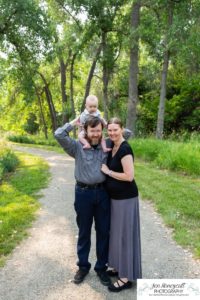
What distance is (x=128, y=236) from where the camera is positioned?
3936mm

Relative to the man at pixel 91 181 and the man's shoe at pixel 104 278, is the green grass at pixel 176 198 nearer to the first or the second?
the man's shoe at pixel 104 278

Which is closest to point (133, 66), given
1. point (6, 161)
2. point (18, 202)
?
point (6, 161)

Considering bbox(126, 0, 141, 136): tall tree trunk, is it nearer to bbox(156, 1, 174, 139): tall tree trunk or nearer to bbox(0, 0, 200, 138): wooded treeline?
bbox(0, 0, 200, 138): wooded treeline

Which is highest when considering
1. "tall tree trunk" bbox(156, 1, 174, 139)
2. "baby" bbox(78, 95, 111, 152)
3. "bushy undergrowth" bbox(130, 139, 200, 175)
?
"tall tree trunk" bbox(156, 1, 174, 139)

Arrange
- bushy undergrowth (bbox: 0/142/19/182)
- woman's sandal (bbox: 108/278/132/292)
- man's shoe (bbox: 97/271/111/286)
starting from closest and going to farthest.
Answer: woman's sandal (bbox: 108/278/132/292) < man's shoe (bbox: 97/271/111/286) < bushy undergrowth (bbox: 0/142/19/182)

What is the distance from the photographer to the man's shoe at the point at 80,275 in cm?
423

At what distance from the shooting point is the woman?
3.91m

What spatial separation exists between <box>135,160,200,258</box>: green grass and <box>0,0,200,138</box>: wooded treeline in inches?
217

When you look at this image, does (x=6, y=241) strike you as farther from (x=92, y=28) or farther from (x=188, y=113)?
(x=92, y=28)

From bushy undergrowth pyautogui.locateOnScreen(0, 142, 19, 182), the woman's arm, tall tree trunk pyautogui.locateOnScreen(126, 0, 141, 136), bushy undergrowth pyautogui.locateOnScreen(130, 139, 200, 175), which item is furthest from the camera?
tall tree trunk pyautogui.locateOnScreen(126, 0, 141, 136)

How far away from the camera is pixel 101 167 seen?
402cm

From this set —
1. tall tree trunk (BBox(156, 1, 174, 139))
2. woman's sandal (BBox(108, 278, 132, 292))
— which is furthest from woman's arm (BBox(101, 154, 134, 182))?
tall tree trunk (BBox(156, 1, 174, 139))

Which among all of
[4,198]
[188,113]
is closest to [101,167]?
[4,198]

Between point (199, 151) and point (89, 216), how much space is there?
6996mm
